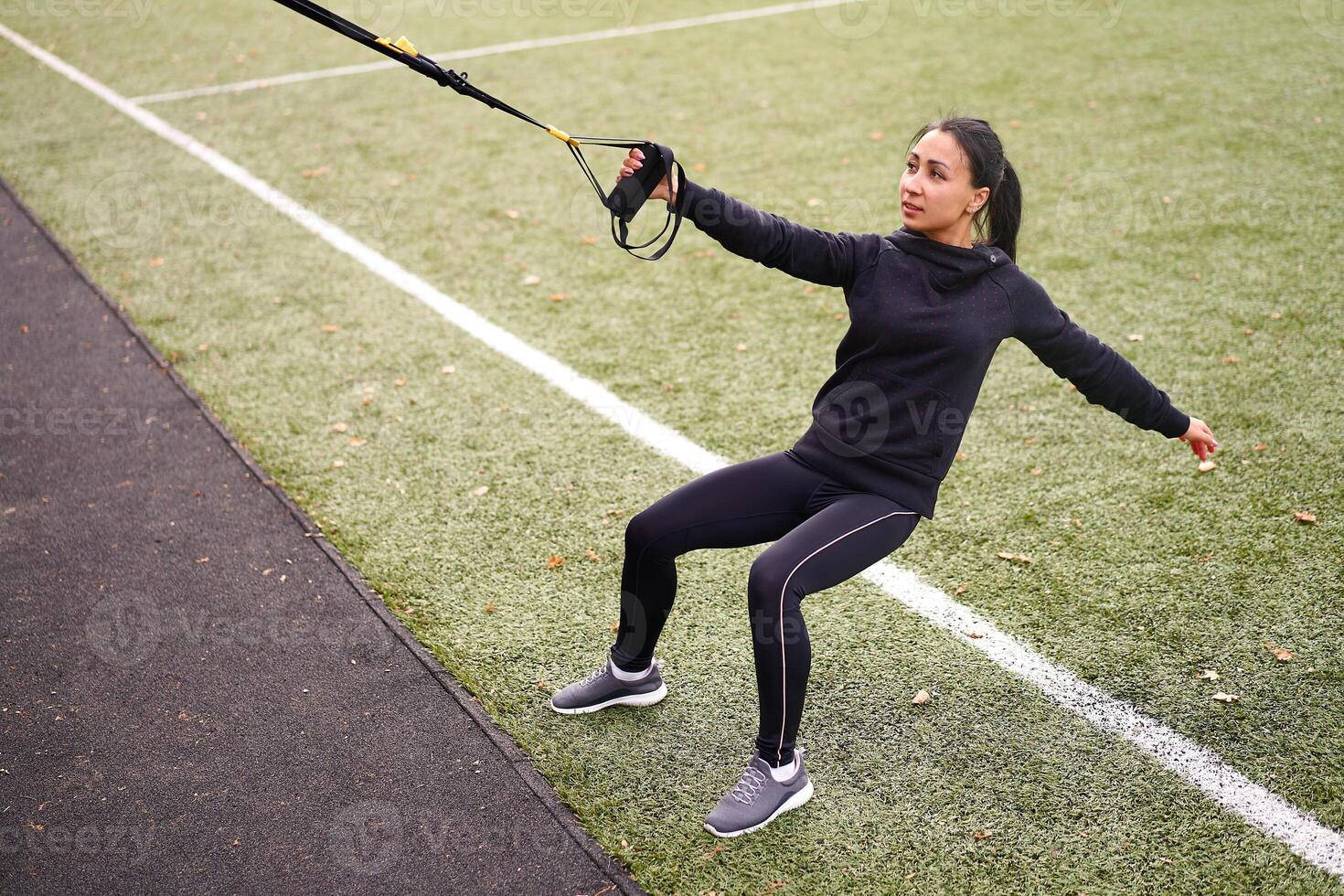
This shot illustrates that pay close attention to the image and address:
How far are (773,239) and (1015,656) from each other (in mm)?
1669

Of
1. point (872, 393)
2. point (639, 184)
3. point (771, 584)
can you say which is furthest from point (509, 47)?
point (771, 584)

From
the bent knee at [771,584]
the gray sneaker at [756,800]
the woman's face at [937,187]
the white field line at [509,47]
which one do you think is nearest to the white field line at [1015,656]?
the gray sneaker at [756,800]

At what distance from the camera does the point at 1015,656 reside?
3.79 meters

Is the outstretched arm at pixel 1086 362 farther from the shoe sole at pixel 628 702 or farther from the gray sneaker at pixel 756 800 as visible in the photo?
the shoe sole at pixel 628 702

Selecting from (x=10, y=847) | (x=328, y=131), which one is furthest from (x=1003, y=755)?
(x=328, y=131)

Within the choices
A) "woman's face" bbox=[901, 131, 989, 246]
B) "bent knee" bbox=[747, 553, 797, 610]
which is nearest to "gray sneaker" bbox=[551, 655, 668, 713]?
"bent knee" bbox=[747, 553, 797, 610]

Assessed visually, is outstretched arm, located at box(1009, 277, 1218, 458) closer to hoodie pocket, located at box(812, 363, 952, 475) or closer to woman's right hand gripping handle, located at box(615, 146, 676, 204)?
hoodie pocket, located at box(812, 363, 952, 475)

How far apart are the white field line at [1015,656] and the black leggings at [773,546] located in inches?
34.9

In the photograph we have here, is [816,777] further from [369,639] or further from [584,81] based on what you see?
[584,81]

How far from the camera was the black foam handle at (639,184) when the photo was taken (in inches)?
116

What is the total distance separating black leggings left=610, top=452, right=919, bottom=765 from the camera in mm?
3027

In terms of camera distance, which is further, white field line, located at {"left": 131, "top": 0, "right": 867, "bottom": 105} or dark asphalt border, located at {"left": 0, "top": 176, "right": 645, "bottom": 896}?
white field line, located at {"left": 131, "top": 0, "right": 867, "bottom": 105}

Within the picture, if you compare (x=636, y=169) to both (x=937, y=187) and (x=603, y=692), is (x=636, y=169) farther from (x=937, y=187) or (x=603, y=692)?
(x=603, y=692)

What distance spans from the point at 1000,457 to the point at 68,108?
864cm
